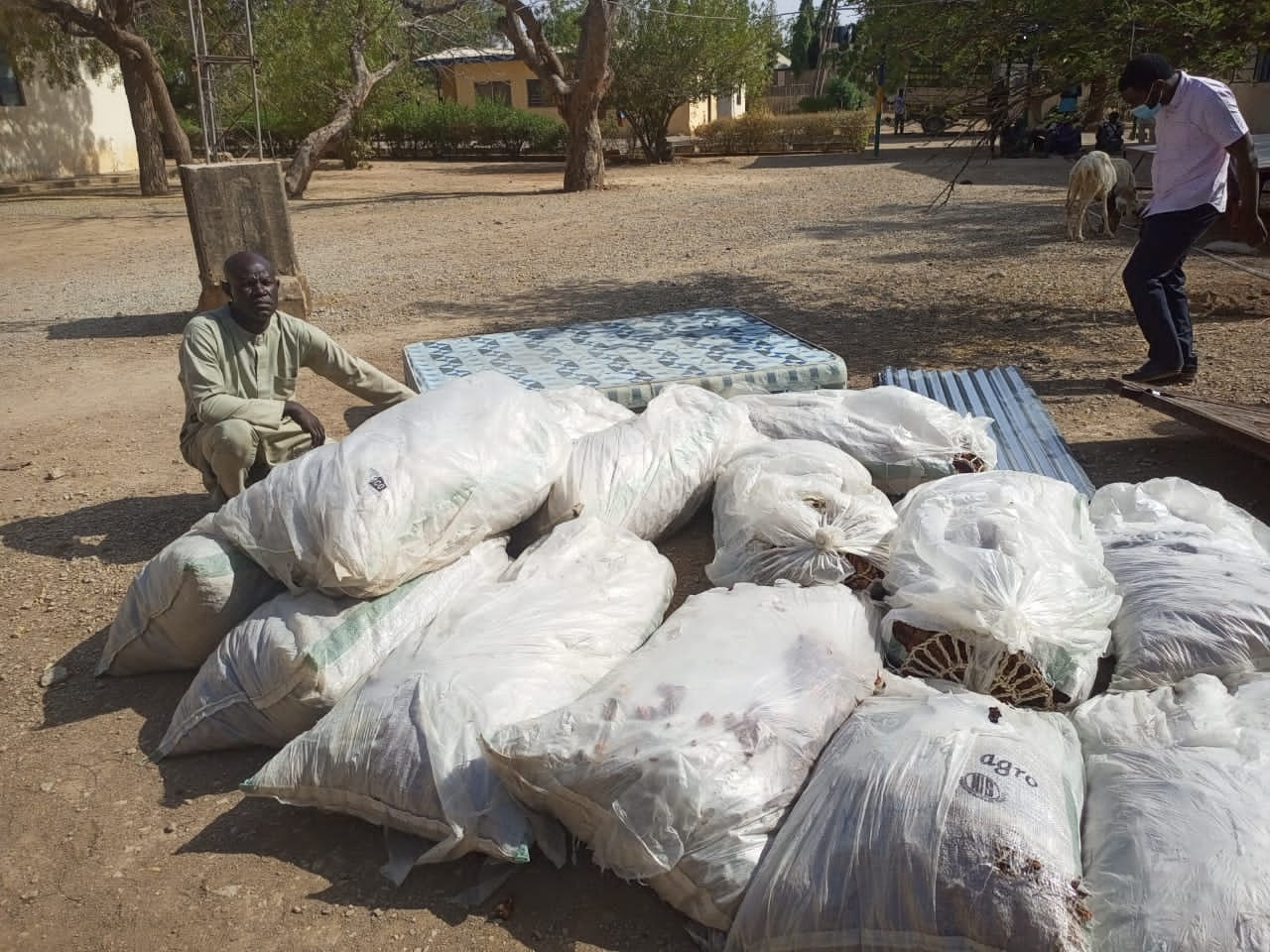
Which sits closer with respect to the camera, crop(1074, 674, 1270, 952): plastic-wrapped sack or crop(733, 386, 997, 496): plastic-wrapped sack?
crop(1074, 674, 1270, 952): plastic-wrapped sack

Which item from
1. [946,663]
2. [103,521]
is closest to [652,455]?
[946,663]

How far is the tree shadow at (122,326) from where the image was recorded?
725 cm

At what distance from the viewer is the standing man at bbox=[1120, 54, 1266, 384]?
4359 millimetres

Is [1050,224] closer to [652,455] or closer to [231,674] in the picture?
[652,455]

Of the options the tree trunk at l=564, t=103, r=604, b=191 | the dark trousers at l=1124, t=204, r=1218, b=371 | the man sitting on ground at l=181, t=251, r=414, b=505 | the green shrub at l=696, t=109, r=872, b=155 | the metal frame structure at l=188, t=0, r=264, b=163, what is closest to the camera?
the man sitting on ground at l=181, t=251, r=414, b=505

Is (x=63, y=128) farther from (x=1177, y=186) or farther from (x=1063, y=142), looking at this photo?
(x=1177, y=186)

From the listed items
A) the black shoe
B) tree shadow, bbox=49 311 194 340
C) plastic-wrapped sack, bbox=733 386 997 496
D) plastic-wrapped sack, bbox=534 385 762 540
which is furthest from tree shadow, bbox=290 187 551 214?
plastic-wrapped sack, bbox=733 386 997 496

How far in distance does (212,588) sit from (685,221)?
390 inches

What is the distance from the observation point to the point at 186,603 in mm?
2547

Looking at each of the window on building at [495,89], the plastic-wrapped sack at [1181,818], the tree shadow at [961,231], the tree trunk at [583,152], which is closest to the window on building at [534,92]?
the window on building at [495,89]

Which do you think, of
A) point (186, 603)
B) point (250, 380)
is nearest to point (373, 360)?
point (250, 380)

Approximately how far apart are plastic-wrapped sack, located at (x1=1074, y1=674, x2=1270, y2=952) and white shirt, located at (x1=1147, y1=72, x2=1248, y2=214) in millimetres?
3252

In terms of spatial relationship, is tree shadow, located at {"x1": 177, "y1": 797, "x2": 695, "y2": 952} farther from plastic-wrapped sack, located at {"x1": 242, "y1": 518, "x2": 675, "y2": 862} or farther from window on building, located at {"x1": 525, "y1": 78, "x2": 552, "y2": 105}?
window on building, located at {"x1": 525, "y1": 78, "x2": 552, "y2": 105}

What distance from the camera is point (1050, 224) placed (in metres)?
10.3
